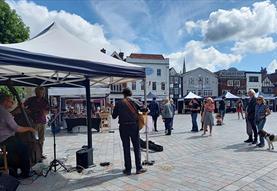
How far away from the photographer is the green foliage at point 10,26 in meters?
19.7

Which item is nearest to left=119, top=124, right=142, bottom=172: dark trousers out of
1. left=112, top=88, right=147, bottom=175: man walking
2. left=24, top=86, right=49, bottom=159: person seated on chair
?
left=112, top=88, right=147, bottom=175: man walking

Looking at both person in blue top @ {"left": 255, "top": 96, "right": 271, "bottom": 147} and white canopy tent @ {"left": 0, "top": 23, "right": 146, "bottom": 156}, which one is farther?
person in blue top @ {"left": 255, "top": 96, "right": 271, "bottom": 147}

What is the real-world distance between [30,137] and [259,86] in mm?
71016

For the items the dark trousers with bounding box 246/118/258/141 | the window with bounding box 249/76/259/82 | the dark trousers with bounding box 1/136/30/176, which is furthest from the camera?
the window with bounding box 249/76/259/82

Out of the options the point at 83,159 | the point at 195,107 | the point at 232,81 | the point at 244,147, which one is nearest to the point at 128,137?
the point at 83,159

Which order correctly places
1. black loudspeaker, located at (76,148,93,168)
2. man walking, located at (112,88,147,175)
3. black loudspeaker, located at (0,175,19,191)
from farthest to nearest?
black loudspeaker, located at (76,148,93,168)
man walking, located at (112,88,147,175)
black loudspeaker, located at (0,175,19,191)

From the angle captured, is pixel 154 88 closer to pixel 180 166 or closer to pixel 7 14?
pixel 7 14

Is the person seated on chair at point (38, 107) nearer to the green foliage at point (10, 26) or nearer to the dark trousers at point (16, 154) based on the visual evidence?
the dark trousers at point (16, 154)

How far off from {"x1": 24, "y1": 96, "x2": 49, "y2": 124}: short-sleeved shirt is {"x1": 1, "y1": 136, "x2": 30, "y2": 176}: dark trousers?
142 cm

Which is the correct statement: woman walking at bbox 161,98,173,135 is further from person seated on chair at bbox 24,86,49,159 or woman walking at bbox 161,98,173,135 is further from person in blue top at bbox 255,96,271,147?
person seated on chair at bbox 24,86,49,159

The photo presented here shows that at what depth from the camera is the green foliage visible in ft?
64.5

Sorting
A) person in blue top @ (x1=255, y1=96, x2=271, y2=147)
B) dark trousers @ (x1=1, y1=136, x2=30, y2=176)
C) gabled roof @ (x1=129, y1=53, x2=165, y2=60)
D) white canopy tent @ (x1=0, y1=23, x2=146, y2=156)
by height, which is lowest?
dark trousers @ (x1=1, y1=136, x2=30, y2=176)

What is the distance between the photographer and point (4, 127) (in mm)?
5277

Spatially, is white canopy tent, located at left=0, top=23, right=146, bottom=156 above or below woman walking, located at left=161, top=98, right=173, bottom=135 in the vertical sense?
above
